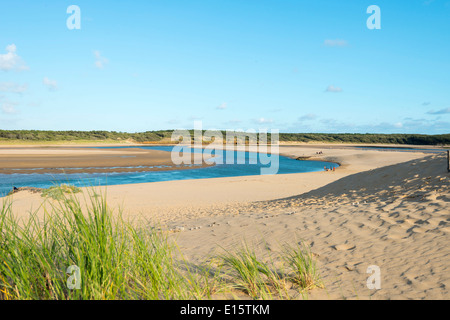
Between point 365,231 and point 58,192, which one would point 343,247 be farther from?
point 58,192

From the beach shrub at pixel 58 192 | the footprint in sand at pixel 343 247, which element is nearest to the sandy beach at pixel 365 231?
the footprint in sand at pixel 343 247

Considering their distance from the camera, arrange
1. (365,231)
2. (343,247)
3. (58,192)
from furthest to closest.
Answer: (365,231) → (343,247) → (58,192)

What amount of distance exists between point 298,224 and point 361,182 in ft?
22.0

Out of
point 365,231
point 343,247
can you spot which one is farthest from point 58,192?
point 365,231

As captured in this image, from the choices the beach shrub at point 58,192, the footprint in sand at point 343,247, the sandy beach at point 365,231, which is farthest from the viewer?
the footprint in sand at point 343,247

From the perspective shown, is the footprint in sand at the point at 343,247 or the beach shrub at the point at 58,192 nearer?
the beach shrub at the point at 58,192

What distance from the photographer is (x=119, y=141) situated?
4072 inches

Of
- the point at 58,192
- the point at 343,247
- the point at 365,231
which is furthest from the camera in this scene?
the point at 365,231

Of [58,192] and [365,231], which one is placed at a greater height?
[58,192]

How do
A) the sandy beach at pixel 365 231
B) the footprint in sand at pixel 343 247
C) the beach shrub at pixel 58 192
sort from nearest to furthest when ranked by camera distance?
the beach shrub at pixel 58 192 < the sandy beach at pixel 365 231 < the footprint in sand at pixel 343 247

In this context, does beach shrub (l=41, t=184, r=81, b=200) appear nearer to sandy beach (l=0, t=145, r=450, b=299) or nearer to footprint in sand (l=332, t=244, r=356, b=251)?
sandy beach (l=0, t=145, r=450, b=299)

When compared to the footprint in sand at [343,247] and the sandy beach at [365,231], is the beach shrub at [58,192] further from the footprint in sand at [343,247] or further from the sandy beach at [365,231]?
the footprint in sand at [343,247]

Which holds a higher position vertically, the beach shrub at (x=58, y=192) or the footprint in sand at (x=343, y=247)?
the beach shrub at (x=58, y=192)
